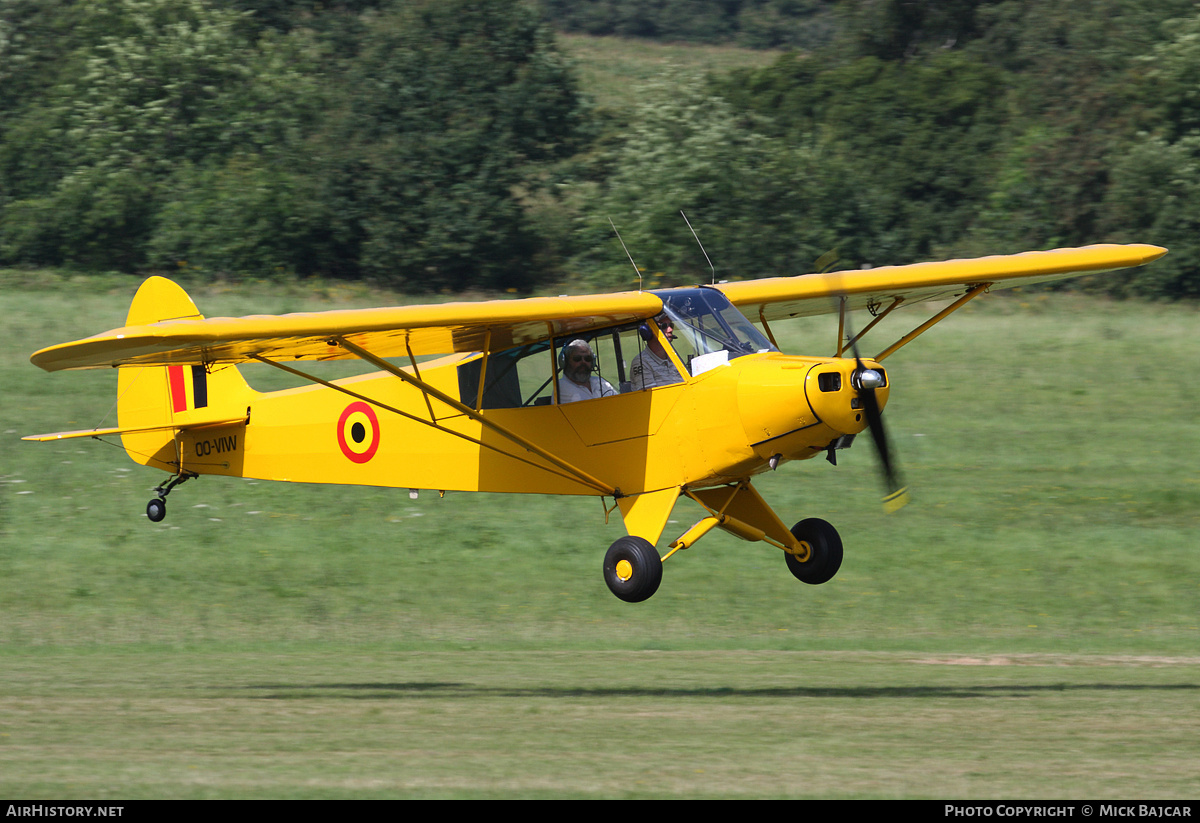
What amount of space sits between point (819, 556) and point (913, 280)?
3.00 metres

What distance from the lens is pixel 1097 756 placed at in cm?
1023

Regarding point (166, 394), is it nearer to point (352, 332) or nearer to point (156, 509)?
point (156, 509)

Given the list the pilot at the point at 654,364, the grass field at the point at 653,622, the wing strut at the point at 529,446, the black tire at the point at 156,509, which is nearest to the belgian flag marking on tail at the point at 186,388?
the black tire at the point at 156,509

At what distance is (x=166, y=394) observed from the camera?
620 inches

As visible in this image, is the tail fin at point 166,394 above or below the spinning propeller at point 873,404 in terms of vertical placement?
below

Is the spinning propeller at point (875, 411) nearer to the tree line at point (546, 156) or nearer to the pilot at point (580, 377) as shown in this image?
the pilot at point (580, 377)

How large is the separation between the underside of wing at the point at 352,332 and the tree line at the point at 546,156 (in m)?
23.5

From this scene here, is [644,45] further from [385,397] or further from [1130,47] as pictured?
[385,397]

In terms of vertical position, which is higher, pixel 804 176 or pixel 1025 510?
pixel 1025 510

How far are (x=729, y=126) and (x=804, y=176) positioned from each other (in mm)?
2552

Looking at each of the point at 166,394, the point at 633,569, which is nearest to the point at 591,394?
the point at 633,569

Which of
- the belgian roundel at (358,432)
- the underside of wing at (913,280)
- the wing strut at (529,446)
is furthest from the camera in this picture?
the belgian roundel at (358,432)

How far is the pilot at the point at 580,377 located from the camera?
12.6 meters

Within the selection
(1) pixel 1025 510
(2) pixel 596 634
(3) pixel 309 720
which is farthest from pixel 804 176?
(3) pixel 309 720
